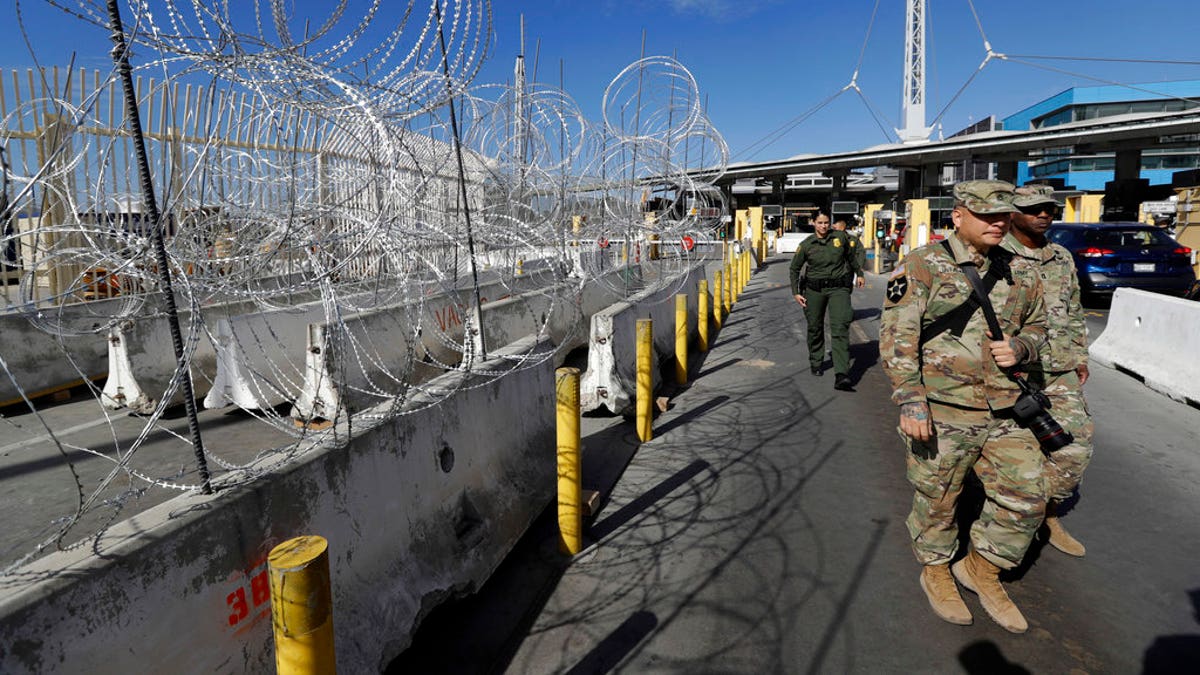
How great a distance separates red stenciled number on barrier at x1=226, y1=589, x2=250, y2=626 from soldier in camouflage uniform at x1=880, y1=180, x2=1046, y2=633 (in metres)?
2.66

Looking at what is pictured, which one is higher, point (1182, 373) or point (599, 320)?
point (599, 320)

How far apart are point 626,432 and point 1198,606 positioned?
12.3 ft

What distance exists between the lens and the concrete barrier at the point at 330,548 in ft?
5.38

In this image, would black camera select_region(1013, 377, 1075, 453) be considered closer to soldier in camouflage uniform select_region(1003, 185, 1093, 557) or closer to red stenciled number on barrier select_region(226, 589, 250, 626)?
soldier in camouflage uniform select_region(1003, 185, 1093, 557)

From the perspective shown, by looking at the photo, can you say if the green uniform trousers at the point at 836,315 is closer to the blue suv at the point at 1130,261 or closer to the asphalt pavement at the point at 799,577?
the asphalt pavement at the point at 799,577

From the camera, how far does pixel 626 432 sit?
5820 millimetres

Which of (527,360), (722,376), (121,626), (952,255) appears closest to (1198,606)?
(952,255)

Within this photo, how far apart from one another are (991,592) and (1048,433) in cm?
81

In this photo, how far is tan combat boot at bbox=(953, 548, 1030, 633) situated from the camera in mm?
2971

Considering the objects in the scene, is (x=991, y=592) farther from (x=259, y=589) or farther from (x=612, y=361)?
(x=612, y=361)

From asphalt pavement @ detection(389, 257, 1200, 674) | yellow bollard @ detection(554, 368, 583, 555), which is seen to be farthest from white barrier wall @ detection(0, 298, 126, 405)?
asphalt pavement @ detection(389, 257, 1200, 674)

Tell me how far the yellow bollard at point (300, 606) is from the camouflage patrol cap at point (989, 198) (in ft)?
9.31

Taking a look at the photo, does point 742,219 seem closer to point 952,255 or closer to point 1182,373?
point 1182,373

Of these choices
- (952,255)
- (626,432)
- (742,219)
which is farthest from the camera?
(742,219)
